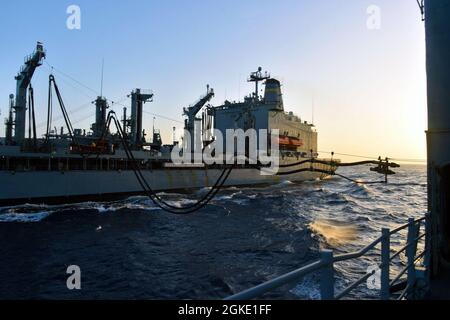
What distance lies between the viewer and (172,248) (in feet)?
44.5

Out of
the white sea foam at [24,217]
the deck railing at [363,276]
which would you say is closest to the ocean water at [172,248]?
the white sea foam at [24,217]

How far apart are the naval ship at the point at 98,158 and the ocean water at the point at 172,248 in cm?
242

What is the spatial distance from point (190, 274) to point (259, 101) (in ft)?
150

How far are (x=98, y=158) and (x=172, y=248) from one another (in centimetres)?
1867

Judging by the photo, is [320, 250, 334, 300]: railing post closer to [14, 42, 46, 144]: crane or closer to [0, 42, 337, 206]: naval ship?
[0, 42, 337, 206]: naval ship

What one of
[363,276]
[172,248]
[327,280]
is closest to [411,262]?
[363,276]

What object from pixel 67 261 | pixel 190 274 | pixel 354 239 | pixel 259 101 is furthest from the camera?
pixel 259 101

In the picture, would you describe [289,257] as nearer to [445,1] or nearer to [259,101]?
[445,1]

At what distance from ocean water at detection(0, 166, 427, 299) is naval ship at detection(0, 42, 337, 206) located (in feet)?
7.93

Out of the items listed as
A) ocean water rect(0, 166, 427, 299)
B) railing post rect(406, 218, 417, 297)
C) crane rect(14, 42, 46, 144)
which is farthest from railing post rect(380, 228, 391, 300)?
crane rect(14, 42, 46, 144)

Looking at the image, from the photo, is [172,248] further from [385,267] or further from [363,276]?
[363,276]

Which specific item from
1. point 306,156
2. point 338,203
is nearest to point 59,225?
point 338,203

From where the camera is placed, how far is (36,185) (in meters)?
24.6

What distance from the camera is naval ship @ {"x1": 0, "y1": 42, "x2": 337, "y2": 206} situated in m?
24.5
